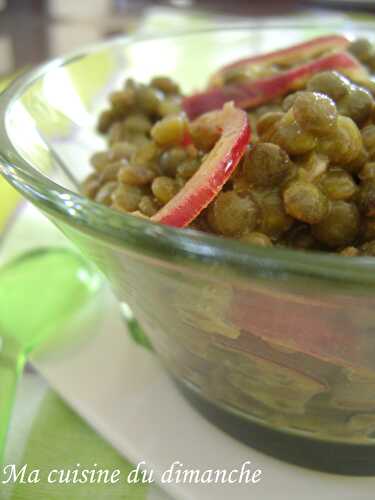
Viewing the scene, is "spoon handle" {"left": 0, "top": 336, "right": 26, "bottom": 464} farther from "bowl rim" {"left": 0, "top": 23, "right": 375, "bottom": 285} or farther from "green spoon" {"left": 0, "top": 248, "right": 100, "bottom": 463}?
"bowl rim" {"left": 0, "top": 23, "right": 375, "bottom": 285}

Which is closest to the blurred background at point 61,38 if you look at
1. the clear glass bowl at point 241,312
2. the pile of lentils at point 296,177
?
the clear glass bowl at point 241,312

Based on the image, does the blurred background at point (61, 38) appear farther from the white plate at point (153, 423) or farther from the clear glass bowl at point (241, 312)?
the clear glass bowl at point (241, 312)

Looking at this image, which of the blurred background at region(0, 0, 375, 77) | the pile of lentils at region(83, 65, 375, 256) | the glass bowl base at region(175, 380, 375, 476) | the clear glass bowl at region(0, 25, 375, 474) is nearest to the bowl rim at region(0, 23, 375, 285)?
the clear glass bowl at region(0, 25, 375, 474)

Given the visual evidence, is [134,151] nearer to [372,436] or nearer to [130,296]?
[130,296]

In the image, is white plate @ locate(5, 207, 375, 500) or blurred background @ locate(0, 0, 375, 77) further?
blurred background @ locate(0, 0, 375, 77)

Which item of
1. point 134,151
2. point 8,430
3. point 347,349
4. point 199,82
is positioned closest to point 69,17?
point 199,82

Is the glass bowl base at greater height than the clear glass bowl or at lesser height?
lesser

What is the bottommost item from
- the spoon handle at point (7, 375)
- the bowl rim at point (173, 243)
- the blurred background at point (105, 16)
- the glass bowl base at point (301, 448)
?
→ the glass bowl base at point (301, 448)
